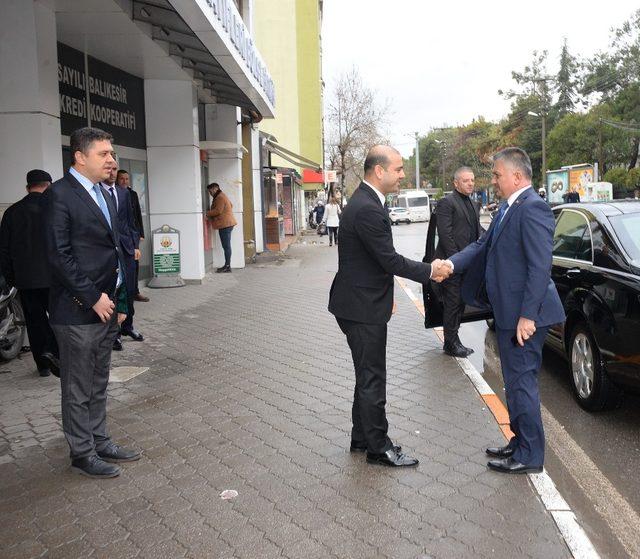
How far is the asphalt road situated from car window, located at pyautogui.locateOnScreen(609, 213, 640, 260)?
113 centimetres

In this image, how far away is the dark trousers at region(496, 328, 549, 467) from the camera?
13.4 ft

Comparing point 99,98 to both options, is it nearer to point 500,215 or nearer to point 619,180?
point 500,215

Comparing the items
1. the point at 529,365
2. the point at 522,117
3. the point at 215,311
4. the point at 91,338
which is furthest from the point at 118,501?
the point at 522,117

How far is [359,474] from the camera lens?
13.7 feet

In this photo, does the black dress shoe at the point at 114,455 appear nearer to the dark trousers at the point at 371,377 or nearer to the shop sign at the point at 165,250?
the dark trousers at the point at 371,377

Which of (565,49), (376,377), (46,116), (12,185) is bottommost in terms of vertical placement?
(376,377)

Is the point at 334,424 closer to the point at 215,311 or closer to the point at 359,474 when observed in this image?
the point at 359,474

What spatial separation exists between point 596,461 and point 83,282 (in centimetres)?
351

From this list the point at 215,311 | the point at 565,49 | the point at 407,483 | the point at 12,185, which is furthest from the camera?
the point at 565,49

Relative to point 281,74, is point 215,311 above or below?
below

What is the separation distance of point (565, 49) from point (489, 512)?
79.2 m

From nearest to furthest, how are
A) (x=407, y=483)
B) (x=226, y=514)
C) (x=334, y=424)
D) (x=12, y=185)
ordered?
1. (x=226, y=514)
2. (x=407, y=483)
3. (x=334, y=424)
4. (x=12, y=185)

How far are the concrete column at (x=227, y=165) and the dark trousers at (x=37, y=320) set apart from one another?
32.7 ft

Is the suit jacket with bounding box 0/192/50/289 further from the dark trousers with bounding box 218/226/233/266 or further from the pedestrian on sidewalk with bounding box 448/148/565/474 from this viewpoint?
the dark trousers with bounding box 218/226/233/266
